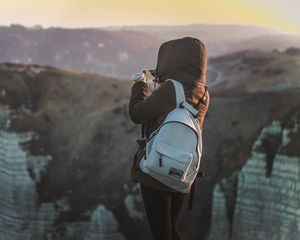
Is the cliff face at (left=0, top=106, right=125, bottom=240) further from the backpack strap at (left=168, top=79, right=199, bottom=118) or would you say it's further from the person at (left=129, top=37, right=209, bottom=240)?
the backpack strap at (left=168, top=79, right=199, bottom=118)

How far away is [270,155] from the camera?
1421 inches

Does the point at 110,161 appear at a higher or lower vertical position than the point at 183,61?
lower

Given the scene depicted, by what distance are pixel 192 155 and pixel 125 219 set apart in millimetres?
37264

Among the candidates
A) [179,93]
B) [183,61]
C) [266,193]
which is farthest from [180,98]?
→ [266,193]

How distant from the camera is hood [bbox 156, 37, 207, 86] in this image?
6.37 metres

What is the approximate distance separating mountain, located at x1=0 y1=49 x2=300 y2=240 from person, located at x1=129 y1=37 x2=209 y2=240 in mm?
27307

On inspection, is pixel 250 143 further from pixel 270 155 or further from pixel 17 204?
pixel 17 204

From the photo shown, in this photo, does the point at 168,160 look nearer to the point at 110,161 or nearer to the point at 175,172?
the point at 175,172

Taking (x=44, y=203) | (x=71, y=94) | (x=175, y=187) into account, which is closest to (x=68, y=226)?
(x=44, y=203)

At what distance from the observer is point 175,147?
19.8ft

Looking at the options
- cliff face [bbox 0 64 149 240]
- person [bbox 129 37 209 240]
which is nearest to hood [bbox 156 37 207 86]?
person [bbox 129 37 209 240]

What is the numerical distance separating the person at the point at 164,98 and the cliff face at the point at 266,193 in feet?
88.3

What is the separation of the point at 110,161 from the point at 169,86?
40.7 meters

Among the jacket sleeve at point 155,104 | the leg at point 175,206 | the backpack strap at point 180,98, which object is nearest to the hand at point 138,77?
the jacket sleeve at point 155,104
